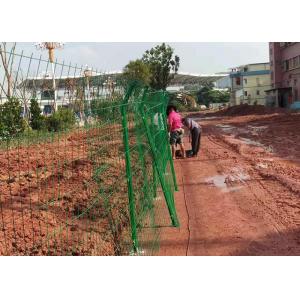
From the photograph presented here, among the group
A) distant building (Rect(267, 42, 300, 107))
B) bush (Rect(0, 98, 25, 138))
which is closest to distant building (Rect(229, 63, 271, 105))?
distant building (Rect(267, 42, 300, 107))

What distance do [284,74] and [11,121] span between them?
131 feet

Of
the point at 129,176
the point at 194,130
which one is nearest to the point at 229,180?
the point at 194,130

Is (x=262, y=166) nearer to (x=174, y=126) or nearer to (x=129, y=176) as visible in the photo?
(x=174, y=126)

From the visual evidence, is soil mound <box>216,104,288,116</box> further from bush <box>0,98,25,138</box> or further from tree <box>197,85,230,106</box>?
tree <box>197,85,230,106</box>

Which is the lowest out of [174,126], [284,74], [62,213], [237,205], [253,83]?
[237,205]

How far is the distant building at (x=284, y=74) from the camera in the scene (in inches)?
1566

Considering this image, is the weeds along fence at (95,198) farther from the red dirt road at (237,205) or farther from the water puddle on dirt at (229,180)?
the water puddle on dirt at (229,180)

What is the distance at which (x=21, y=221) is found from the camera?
482 cm

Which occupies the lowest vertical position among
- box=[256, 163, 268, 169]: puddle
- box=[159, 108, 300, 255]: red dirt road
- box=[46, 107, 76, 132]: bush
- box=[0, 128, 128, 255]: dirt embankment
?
box=[159, 108, 300, 255]: red dirt road

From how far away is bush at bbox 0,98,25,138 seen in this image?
733 cm

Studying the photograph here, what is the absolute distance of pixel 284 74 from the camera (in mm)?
43750

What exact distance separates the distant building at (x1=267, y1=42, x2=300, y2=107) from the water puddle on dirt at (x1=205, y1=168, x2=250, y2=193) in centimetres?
2930

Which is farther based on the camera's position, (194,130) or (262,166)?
(194,130)

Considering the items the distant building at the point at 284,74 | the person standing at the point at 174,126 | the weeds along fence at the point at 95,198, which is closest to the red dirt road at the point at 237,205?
the weeds along fence at the point at 95,198
